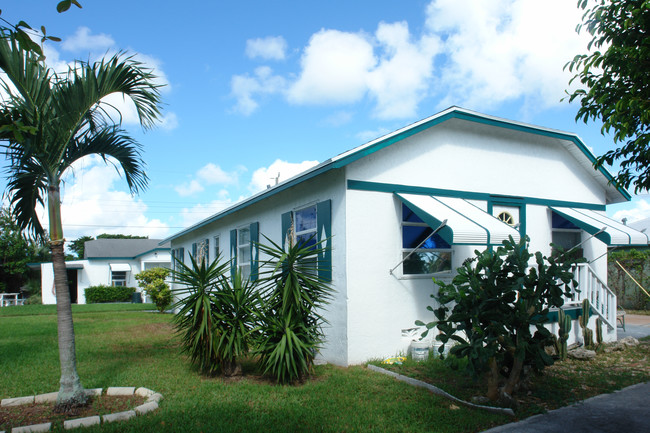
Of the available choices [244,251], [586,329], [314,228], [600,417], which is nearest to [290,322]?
[314,228]

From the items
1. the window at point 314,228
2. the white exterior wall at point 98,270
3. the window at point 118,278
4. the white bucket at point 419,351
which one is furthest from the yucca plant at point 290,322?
the window at point 118,278

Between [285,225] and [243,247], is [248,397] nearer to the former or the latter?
[285,225]

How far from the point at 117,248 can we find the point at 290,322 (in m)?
32.8

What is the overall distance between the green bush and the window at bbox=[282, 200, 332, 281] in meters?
25.0

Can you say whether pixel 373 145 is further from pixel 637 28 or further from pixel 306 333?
pixel 637 28

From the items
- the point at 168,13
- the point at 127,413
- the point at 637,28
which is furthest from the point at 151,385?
the point at 637,28

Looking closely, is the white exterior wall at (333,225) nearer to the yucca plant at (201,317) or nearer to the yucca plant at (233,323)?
the yucca plant at (233,323)

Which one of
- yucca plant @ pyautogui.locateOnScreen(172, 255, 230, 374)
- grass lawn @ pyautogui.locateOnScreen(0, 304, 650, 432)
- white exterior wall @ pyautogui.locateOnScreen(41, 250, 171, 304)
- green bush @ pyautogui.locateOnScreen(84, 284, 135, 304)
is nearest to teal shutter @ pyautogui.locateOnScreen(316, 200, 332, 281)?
grass lawn @ pyautogui.locateOnScreen(0, 304, 650, 432)

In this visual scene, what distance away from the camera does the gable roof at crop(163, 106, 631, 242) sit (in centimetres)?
742

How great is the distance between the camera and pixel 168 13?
7.99m

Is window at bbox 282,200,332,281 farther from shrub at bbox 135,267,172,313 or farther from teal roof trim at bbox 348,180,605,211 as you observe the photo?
shrub at bbox 135,267,172,313

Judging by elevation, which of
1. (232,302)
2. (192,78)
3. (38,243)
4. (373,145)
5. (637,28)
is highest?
(192,78)

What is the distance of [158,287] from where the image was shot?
61.7 feet

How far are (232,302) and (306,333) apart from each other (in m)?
1.22
